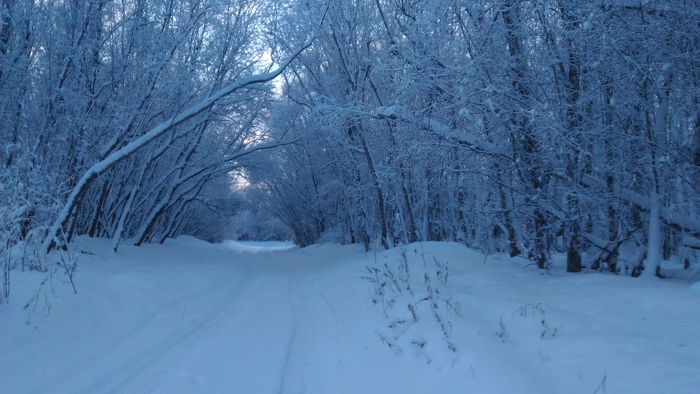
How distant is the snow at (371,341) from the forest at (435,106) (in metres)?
1.23

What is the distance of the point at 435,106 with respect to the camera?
8992 millimetres

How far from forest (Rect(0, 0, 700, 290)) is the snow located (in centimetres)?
123

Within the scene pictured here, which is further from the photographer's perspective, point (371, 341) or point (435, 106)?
point (435, 106)

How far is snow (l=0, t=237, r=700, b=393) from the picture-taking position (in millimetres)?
4477

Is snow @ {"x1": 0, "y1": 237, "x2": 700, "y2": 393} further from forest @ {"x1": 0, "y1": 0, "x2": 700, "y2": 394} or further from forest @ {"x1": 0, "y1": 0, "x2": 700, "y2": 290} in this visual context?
forest @ {"x1": 0, "y1": 0, "x2": 700, "y2": 290}

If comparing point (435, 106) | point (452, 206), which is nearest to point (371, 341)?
point (435, 106)

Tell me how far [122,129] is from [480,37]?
9464mm

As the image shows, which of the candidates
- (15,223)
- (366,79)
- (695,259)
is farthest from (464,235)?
(15,223)

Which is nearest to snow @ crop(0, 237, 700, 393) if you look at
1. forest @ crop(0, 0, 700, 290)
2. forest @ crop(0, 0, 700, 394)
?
forest @ crop(0, 0, 700, 394)

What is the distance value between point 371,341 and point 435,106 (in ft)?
14.2

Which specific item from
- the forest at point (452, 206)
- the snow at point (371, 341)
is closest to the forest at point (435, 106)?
the forest at point (452, 206)

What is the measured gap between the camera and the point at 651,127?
7.77m

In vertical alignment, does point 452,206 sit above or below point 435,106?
below

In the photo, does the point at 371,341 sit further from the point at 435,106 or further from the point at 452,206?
the point at 452,206
